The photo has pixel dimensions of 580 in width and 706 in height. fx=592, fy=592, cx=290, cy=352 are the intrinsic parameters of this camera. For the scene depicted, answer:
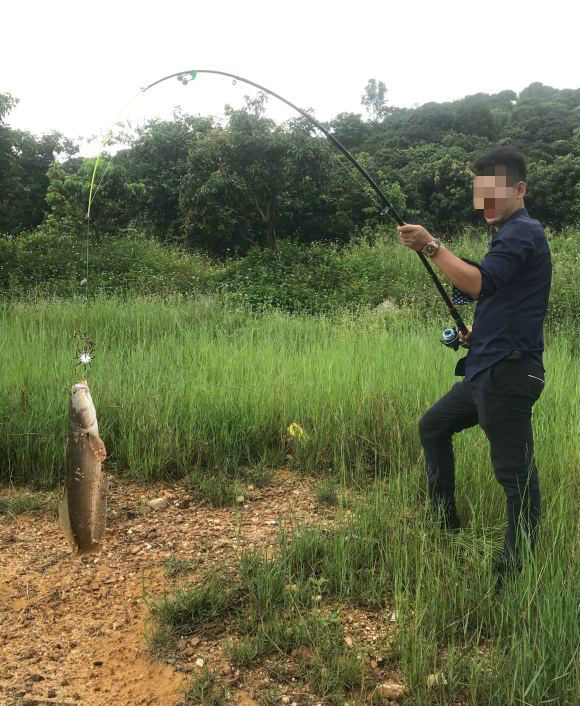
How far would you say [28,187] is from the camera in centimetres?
1884

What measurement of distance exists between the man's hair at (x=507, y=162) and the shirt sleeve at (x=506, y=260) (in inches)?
9.4

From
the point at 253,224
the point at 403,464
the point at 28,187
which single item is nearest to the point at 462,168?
the point at 253,224

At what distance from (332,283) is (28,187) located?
36.9 feet

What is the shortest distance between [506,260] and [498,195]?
11.9 inches

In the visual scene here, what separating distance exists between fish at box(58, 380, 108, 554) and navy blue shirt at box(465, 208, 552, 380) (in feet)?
5.21

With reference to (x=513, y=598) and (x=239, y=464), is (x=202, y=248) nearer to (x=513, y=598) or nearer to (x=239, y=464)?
(x=239, y=464)

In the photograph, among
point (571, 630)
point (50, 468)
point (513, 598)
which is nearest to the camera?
point (571, 630)

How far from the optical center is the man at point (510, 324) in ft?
7.47

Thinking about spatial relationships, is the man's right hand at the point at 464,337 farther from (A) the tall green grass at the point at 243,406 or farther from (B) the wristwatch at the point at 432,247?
(A) the tall green grass at the point at 243,406

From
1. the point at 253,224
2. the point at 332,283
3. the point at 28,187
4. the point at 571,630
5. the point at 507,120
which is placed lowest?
the point at 571,630

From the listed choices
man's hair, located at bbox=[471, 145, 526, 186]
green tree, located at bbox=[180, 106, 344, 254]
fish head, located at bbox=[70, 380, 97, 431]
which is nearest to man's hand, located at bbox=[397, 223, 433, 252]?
man's hair, located at bbox=[471, 145, 526, 186]

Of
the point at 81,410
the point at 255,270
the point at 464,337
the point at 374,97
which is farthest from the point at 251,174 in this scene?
the point at 374,97

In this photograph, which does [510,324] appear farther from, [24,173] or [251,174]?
[24,173]

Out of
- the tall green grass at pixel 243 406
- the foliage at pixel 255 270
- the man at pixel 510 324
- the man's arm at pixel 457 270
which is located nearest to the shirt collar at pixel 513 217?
the man at pixel 510 324
